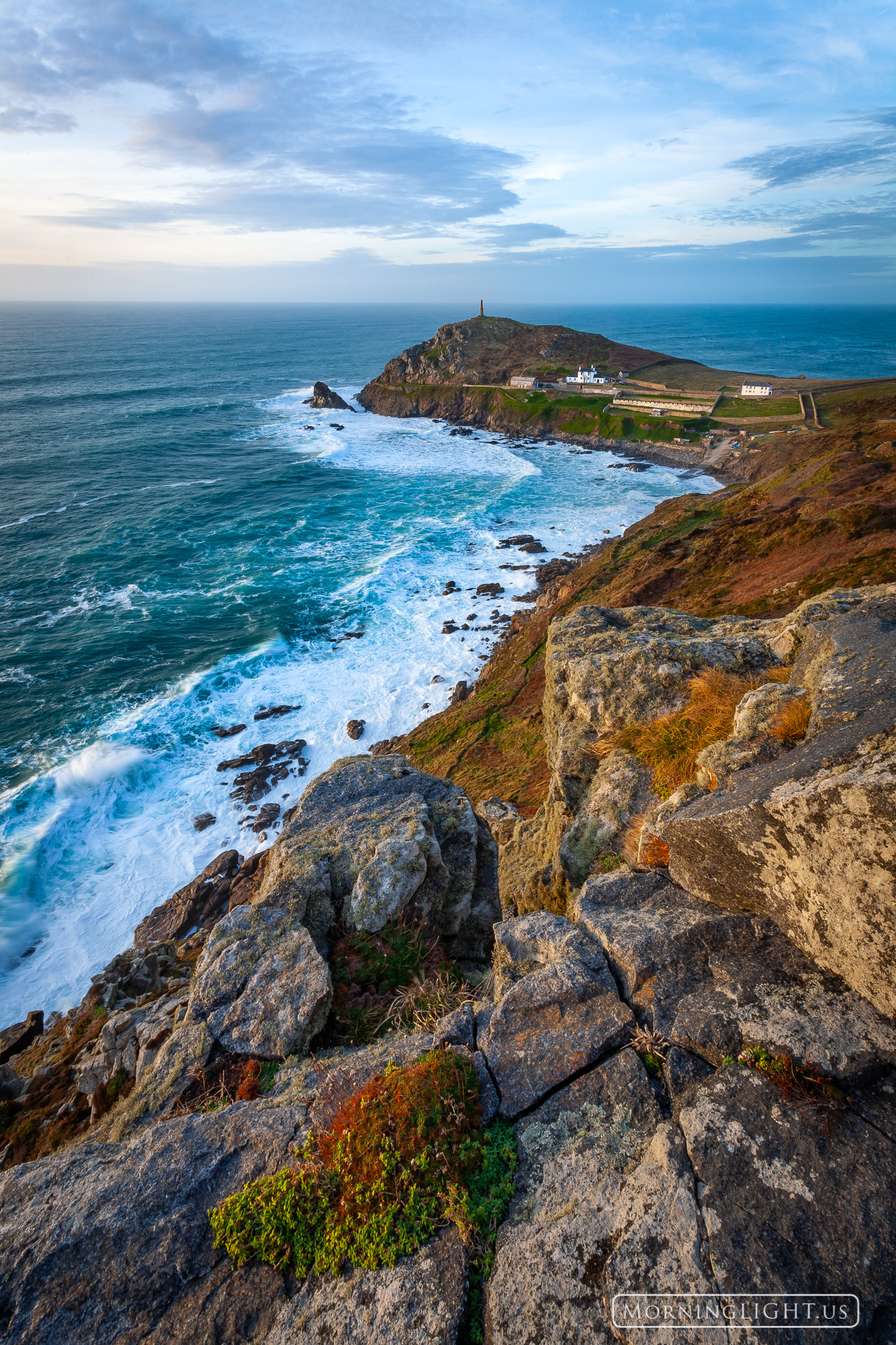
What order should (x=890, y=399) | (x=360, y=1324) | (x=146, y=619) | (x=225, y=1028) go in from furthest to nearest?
(x=890, y=399), (x=146, y=619), (x=225, y=1028), (x=360, y=1324)

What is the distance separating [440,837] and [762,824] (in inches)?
295

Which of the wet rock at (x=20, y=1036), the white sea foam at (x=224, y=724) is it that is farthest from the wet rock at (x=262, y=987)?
the white sea foam at (x=224, y=724)

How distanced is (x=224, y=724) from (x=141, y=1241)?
26576 mm

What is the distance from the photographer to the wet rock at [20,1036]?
1545 centimetres

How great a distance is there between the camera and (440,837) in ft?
40.0

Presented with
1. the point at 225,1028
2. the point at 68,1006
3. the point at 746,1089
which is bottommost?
the point at 68,1006

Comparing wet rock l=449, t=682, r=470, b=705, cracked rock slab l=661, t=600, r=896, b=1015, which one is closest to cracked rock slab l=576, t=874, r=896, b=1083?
cracked rock slab l=661, t=600, r=896, b=1015

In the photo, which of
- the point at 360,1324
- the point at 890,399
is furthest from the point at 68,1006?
the point at 890,399

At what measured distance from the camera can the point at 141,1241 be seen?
17.4 ft

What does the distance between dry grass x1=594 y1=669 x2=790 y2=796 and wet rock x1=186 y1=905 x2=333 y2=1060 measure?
5.85 meters

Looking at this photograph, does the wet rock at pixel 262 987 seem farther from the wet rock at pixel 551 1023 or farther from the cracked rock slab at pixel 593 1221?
the cracked rock slab at pixel 593 1221

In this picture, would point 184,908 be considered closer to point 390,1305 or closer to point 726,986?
point 390,1305

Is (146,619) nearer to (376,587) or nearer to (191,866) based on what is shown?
(376,587)

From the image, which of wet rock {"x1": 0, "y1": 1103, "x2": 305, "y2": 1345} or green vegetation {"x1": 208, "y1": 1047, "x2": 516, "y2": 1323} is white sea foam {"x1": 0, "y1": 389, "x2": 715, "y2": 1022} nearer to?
wet rock {"x1": 0, "y1": 1103, "x2": 305, "y2": 1345}
